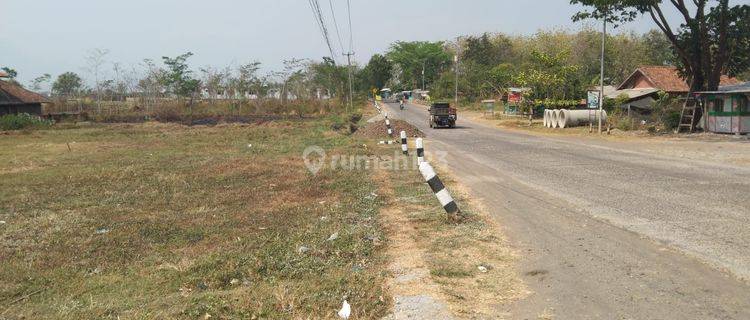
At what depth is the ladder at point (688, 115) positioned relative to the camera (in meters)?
26.3

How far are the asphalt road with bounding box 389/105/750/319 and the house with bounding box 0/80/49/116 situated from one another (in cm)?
4676

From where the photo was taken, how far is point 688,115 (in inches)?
1056

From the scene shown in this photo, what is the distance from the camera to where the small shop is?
23.7 meters

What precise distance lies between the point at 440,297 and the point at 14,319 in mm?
3557

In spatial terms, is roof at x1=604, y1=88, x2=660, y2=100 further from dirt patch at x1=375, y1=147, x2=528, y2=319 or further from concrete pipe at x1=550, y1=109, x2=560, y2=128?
dirt patch at x1=375, y1=147, x2=528, y2=319

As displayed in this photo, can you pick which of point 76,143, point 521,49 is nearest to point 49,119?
point 76,143

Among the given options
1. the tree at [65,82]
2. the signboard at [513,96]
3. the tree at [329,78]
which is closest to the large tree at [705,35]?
the signboard at [513,96]

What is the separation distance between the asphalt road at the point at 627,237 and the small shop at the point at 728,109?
43.3 ft

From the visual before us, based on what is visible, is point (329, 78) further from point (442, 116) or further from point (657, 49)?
point (442, 116)

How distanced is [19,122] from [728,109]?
143 feet

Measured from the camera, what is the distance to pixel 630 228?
6.75 m

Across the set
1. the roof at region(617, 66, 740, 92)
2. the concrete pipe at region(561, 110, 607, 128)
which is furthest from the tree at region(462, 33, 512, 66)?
the concrete pipe at region(561, 110, 607, 128)

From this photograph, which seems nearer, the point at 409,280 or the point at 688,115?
the point at 409,280

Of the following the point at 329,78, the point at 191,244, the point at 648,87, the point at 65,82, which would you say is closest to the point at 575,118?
the point at 648,87
